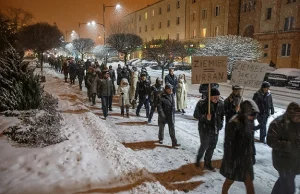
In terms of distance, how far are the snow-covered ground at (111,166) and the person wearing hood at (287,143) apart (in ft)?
3.69

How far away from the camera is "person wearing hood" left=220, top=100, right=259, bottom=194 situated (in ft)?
14.1

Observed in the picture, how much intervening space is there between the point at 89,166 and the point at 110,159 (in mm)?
573

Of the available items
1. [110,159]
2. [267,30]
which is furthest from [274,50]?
[110,159]

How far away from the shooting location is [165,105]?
726cm

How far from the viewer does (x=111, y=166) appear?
5.71m

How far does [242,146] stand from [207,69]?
Result: 7.41 feet

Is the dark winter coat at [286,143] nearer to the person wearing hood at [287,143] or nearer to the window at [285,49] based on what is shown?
the person wearing hood at [287,143]

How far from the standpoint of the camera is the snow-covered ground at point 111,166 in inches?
193

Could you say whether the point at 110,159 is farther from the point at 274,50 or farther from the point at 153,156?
the point at 274,50

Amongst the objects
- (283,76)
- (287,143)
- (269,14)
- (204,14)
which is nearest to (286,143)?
(287,143)

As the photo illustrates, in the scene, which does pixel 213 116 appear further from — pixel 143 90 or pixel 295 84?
pixel 295 84

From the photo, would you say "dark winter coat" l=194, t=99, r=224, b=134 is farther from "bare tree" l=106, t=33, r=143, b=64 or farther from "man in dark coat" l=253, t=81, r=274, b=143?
"bare tree" l=106, t=33, r=143, b=64

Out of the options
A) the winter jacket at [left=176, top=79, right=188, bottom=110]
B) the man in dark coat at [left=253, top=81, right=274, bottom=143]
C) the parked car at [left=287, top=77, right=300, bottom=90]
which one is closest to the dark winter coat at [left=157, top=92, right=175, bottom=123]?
the man in dark coat at [left=253, top=81, right=274, bottom=143]

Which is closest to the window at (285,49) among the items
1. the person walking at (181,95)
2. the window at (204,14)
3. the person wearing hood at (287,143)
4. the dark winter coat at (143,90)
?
the window at (204,14)
